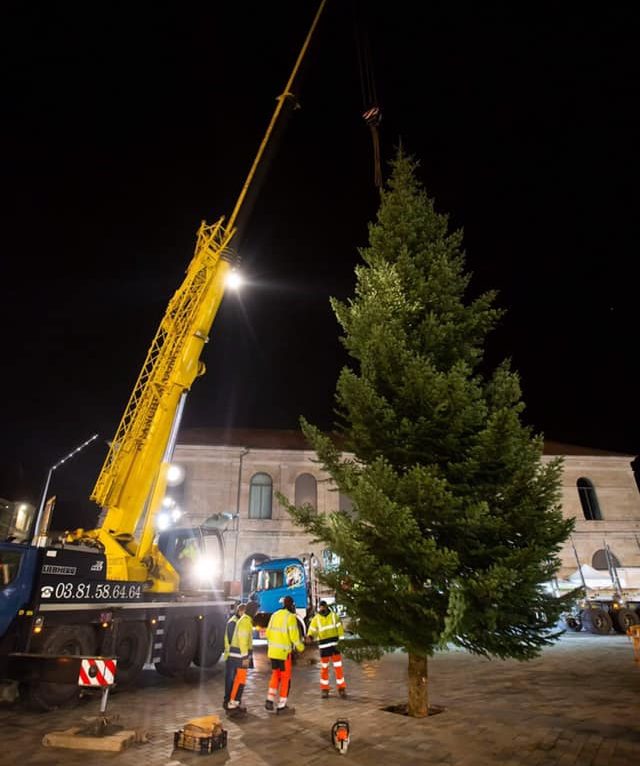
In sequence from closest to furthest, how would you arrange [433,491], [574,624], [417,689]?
[433,491]
[417,689]
[574,624]

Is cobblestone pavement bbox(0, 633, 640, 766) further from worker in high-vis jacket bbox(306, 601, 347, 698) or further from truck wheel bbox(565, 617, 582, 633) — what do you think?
truck wheel bbox(565, 617, 582, 633)

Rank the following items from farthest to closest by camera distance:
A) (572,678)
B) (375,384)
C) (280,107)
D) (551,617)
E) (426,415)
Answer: (280,107) < (572,678) < (375,384) < (426,415) < (551,617)

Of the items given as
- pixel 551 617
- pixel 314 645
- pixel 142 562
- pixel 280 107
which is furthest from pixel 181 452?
pixel 551 617

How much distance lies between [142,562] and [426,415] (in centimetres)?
A: 771

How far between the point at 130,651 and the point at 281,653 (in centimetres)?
435

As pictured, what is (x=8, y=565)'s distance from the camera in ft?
26.7

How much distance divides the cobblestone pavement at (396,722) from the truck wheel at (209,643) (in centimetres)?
64

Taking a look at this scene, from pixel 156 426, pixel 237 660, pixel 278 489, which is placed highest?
pixel 278 489

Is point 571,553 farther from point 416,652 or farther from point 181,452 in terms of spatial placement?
point 416,652

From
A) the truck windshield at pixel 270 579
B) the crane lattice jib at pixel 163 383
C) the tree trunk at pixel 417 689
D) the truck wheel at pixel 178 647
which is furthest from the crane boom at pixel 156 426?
the truck windshield at pixel 270 579

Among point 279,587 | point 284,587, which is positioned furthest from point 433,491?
point 279,587

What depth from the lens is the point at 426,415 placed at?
7098 millimetres

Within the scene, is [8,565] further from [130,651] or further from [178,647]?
[178,647]

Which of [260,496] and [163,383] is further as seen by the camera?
[260,496]
